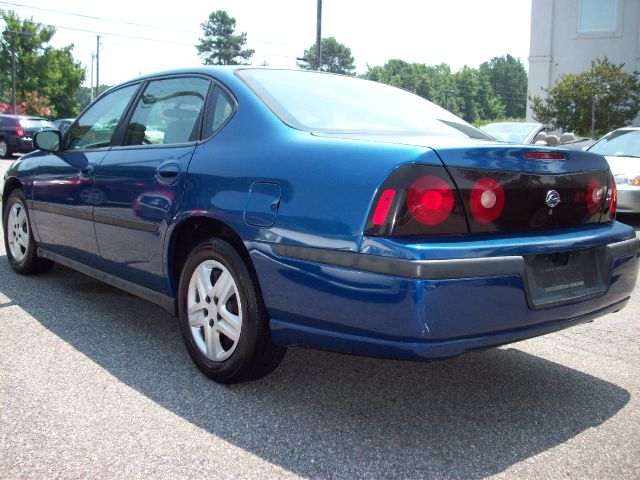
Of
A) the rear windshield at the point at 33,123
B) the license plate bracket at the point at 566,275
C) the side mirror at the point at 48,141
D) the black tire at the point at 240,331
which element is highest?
the rear windshield at the point at 33,123

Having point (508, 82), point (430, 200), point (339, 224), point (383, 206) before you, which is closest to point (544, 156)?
point (430, 200)

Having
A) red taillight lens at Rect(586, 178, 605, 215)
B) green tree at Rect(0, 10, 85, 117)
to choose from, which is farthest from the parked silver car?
green tree at Rect(0, 10, 85, 117)

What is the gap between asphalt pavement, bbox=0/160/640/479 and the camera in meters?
2.49

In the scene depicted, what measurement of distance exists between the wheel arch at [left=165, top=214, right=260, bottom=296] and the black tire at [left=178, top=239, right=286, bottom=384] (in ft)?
0.14

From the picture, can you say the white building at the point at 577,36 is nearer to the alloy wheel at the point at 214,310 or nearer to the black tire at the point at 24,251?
the black tire at the point at 24,251

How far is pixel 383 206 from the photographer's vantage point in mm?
2520

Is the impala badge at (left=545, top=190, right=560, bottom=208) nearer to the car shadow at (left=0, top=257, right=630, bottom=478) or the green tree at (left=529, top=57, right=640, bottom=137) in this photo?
the car shadow at (left=0, top=257, right=630, bottom=478)

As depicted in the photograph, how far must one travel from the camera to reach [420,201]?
2.55 metres

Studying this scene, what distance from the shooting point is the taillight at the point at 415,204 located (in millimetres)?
2521

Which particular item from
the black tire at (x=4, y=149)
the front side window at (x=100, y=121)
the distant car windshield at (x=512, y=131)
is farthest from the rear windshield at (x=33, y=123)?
the front side window at (x=100, y=121)

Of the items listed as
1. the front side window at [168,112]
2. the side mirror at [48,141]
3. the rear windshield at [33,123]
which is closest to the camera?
the front side window at [168,112]

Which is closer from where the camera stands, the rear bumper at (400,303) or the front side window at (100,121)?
the rear bumper at (400,303)

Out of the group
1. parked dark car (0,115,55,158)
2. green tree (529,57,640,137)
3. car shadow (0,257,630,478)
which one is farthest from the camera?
green tree (529,57,640,137)

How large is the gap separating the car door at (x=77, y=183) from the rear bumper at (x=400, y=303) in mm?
1760
